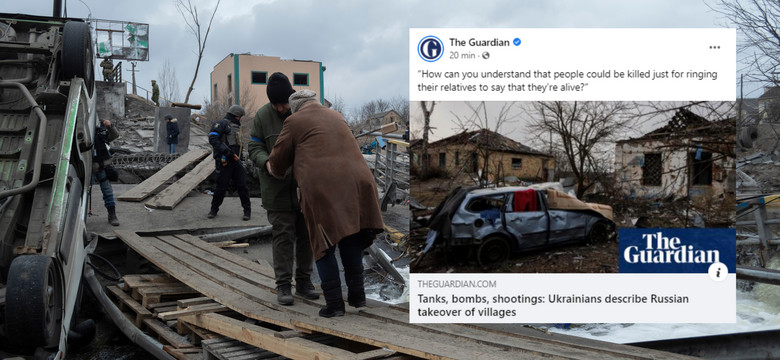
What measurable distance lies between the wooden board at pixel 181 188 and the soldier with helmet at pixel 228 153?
3.40 ft

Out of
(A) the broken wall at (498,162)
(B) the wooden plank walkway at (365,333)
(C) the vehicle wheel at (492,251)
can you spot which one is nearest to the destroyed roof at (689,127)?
(A) the broken wall at (498,162)

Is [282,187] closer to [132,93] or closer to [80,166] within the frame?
[80,166]

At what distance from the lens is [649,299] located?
3.53m

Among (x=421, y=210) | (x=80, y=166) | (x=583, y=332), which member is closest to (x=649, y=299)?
(x=583, y=332)

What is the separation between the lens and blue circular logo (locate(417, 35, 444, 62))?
11.8 ft

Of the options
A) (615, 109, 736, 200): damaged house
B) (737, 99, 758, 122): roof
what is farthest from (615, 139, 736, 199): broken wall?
(737, 99, 758, 122): roof

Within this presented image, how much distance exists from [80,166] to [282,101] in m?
2.39

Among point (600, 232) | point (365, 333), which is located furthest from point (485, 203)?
point (365, 333)

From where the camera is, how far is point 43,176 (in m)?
5.00

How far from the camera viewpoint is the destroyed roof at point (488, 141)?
369 centimetres

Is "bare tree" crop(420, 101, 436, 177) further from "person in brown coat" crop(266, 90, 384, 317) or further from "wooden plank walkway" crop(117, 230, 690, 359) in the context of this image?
"wooden plank walkway" crop(117, 230, 690, 359)

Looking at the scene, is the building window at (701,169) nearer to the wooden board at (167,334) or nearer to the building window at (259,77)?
the wooden board at (167,334)

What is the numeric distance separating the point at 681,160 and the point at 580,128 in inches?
27.7

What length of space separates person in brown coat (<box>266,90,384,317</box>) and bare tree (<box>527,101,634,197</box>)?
1.14 m
